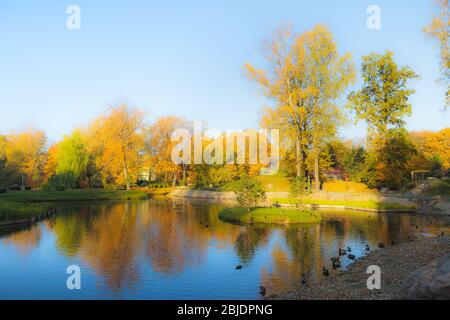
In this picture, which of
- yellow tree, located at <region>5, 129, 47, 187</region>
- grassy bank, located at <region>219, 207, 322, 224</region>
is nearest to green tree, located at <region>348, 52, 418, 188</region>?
grassy bank, located at <region>219, 207, 322, 224</region>

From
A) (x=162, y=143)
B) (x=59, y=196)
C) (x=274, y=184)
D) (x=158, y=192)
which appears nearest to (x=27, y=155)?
(x=162, y=143)

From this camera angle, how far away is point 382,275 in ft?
46.9

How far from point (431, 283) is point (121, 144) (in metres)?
66.2

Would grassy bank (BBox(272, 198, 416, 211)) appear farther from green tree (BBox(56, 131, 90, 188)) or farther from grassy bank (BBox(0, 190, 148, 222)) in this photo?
green tree (BBox(56, 131, 90, 188))

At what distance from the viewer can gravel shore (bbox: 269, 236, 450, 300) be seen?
12.0 metres

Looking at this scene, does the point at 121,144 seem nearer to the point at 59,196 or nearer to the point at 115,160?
the point at 115,160

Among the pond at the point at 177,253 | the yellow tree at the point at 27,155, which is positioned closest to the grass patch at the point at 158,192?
the yellow tree at the point at 27,155

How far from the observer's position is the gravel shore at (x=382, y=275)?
12023mm

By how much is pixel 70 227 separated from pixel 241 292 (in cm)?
2002

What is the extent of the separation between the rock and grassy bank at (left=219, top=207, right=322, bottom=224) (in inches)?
854

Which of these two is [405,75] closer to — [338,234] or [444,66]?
[444,66]

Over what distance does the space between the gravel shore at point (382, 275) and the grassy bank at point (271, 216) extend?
11710mm

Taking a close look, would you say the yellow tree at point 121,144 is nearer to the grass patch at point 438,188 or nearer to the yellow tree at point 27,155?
the yellow tree at point 27,155
